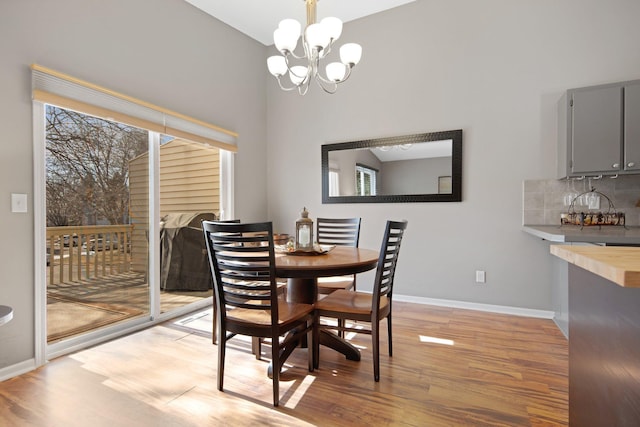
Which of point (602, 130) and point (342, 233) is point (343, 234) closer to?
point (342, 233)

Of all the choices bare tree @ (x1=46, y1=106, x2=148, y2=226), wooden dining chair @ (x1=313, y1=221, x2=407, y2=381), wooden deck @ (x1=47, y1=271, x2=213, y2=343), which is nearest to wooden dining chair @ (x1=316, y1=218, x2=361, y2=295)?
wooden dining chair @ (x1=313, y1=221, x2=407, y2=381)

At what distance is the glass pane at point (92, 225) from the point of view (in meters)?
2.43

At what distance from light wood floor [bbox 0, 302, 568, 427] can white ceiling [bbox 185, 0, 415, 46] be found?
10.8 ft

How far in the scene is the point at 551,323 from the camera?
9.88ft

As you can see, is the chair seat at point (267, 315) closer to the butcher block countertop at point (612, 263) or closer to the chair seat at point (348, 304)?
the chair seat at point (348, 304)

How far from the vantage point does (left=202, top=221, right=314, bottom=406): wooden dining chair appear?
1742 millimetres

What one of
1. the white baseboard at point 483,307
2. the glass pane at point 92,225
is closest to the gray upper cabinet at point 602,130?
the white baseboard at point 483,307

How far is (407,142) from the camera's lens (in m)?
3.70

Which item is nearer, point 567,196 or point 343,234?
point 567,196

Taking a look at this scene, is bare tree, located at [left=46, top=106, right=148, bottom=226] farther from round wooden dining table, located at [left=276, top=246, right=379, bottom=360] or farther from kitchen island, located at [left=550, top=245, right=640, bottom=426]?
kitchen island, located at [left=550, top=245, right=640, bottom=426]

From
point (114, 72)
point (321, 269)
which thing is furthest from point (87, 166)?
point (321, 269)

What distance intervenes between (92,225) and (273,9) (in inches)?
111

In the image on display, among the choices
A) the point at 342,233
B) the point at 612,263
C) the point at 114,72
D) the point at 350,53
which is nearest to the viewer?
the point at 612,263

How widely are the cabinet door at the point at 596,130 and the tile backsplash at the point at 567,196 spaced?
347 mm
